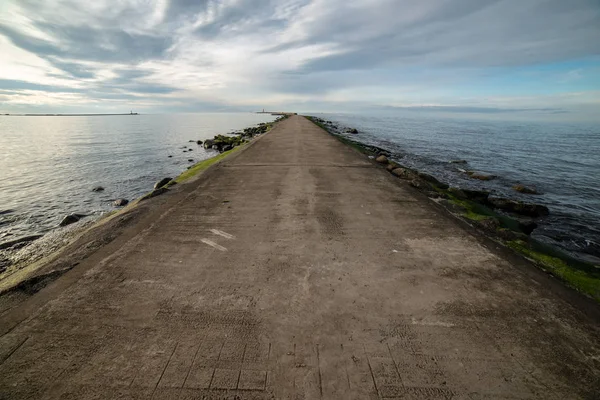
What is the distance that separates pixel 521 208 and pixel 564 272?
6927 millimetres

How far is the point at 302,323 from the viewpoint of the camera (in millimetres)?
3441

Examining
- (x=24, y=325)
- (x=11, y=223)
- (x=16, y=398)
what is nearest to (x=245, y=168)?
(x=11, y=223)

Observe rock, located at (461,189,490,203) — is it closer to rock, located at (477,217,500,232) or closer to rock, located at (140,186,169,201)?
rock, located at (477,217,500,232)

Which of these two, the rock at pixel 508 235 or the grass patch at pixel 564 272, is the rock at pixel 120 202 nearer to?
the rock at pixel 508 235

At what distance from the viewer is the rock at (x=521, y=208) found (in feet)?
34.8

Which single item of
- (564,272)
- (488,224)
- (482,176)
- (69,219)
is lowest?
(69,219)

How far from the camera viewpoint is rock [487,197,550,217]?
1062 cm

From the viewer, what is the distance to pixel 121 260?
4.93m

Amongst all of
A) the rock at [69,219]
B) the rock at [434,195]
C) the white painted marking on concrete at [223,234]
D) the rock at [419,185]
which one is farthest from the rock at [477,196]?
the rock at [69,219]

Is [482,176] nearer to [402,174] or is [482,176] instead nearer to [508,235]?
[402,174]

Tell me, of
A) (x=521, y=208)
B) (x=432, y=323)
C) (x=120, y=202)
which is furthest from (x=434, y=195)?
(x=120, y=202)

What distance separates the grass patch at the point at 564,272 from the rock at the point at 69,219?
45.2 feet

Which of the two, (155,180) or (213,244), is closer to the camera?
(213,244)

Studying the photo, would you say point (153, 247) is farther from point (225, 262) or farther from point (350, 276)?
point (350, 276)
